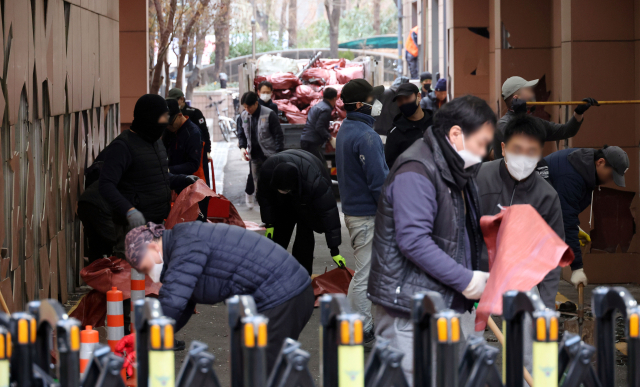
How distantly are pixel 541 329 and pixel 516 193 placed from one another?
2052mm

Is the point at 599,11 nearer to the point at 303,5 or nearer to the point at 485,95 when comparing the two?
the point at 485,95

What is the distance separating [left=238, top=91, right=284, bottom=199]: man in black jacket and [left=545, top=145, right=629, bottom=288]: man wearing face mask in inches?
251

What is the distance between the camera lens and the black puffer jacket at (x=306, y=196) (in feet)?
21.6

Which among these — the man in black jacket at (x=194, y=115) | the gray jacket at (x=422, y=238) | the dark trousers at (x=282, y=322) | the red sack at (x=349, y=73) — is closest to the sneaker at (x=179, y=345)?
the dark trousers at (x=282, y=322)

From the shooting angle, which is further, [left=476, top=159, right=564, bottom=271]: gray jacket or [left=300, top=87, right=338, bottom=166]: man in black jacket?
[left=300, top=87, right=338, bottom=166]: man in black jacket

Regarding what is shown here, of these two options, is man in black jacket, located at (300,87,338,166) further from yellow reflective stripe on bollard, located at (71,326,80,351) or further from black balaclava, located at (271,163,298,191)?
yellow reflective stripe on bollard, located at (71,326,80,351)

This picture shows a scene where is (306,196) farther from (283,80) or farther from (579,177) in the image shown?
(283,80)

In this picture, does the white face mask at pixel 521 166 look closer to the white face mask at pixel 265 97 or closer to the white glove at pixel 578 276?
the white glove at pixel 578 276

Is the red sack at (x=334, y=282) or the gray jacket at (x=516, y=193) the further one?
the red sack at (x=334, y=282)

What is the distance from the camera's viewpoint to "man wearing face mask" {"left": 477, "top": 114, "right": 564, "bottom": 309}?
421 centimetres

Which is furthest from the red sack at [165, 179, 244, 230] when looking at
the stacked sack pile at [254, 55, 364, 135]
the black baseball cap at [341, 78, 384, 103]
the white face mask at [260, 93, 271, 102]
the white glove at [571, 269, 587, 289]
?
the stacked sack pile at [254, 55, 364, 135]

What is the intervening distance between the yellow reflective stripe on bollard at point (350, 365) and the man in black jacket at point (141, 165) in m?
3.87

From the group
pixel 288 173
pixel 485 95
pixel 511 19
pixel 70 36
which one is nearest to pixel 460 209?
pixel 288 173

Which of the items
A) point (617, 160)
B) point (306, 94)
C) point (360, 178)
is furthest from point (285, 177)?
point (306, 94)
